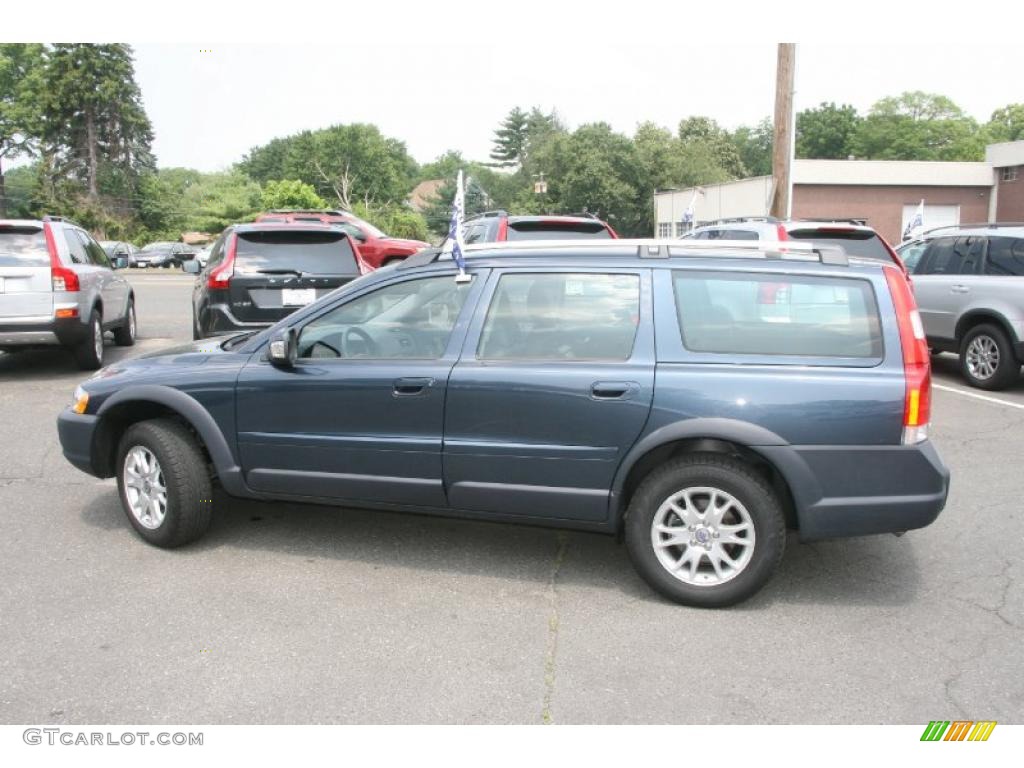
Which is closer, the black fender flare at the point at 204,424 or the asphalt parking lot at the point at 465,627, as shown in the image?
the asphalt parking lot at the point at 465,627

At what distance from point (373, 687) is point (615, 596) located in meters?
1.34

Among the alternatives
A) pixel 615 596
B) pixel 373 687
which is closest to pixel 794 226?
pixel 615 596

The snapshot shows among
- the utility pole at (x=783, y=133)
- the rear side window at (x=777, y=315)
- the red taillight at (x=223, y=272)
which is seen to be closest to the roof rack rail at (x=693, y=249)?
the rear side window at (x=777, y=315)

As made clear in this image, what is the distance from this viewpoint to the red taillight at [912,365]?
3.72 m

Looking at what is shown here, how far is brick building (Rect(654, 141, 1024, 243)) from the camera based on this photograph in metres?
38.2

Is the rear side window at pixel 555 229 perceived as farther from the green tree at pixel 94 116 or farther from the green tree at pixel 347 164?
the green tree at pixel 347 164

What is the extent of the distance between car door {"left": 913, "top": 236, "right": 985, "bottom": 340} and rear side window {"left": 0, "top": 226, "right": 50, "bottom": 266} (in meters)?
9.83

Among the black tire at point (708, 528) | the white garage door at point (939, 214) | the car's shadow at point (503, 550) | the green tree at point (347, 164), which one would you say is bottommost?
the car's shadow at point (503, 550)

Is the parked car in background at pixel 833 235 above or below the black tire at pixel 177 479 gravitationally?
above

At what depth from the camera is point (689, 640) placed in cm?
364

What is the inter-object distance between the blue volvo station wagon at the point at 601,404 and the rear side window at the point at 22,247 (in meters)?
5.36

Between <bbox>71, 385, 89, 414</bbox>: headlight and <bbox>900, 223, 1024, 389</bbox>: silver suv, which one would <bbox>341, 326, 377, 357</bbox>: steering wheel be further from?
<bbox>900, 223, 1024, 389</bbox>: silver suv

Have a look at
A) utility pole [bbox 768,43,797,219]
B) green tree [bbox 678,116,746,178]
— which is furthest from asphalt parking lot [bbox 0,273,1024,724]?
green tree [bbox 678,116,746,178]

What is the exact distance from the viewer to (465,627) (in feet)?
12.3
